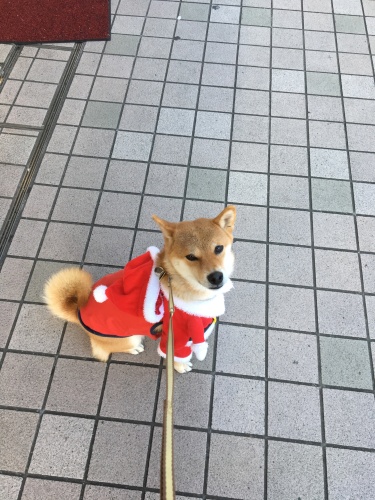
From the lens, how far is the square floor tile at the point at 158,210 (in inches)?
136

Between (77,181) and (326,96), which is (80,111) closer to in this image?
(77,181)

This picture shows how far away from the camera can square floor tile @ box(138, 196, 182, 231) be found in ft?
11.3

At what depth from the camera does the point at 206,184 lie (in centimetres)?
366

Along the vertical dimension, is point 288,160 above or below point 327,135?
below

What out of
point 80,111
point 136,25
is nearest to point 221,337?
point 80,111

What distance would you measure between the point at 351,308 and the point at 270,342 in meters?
0.68

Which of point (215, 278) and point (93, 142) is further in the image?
point (93, 142)

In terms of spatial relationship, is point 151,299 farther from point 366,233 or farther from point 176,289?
point 366,233

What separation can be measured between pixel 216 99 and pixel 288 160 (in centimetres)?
104

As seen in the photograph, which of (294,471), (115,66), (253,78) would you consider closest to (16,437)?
(294,471)

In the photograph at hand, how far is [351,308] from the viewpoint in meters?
3.07

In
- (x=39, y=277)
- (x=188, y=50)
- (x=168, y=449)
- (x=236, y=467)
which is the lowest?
(x=236, y=467)

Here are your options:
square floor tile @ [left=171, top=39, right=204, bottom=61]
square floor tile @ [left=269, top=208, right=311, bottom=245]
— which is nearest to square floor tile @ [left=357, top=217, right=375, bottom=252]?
square floor tile @ [left=269, top=208, right=311, bottom=245]

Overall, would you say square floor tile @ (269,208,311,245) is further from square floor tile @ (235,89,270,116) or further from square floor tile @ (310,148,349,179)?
square floor tile @ (235,89,270,116)
